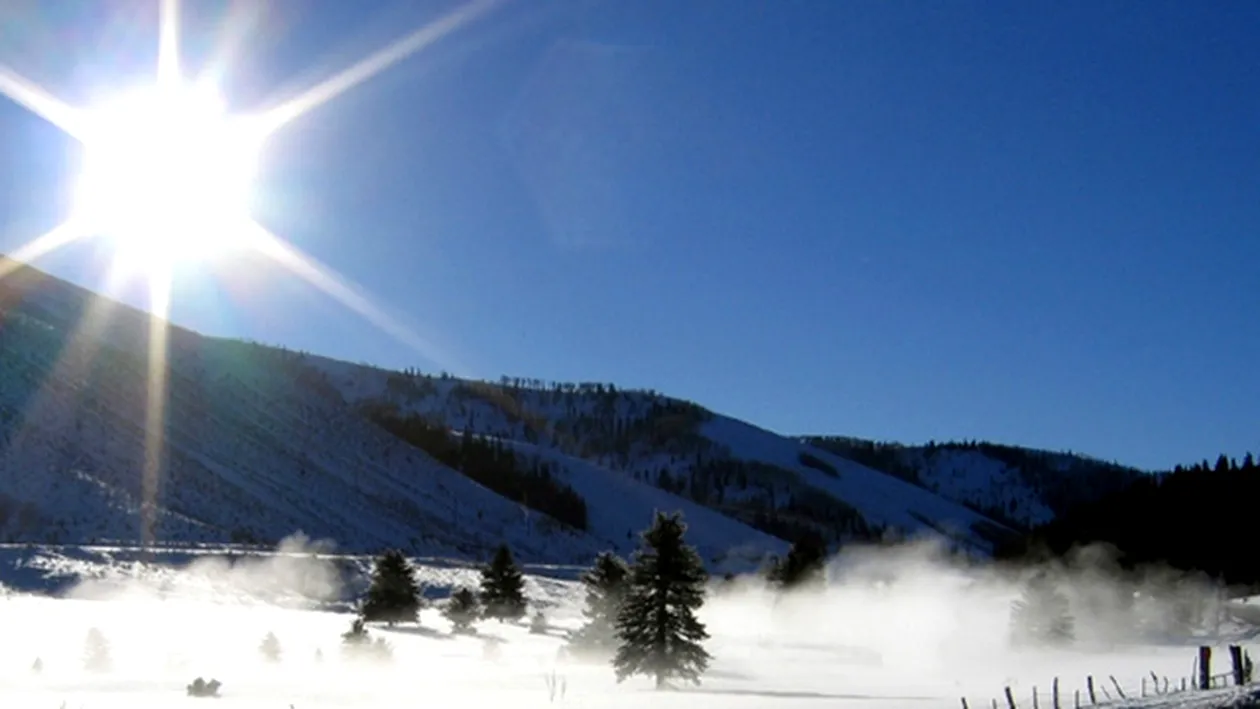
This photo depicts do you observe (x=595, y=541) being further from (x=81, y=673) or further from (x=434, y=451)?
(x=81, y=673)

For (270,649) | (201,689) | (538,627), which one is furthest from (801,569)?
(201,689)

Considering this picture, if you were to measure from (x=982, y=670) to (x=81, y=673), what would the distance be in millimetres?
31564

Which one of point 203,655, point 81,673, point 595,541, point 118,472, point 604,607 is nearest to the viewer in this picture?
point 81,673

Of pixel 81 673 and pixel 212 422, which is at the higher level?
pixel 212 422

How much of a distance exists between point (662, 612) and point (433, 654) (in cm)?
1058

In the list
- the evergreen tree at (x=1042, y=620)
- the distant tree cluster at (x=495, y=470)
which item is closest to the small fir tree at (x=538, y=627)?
the evergreen tree at (x=1042, y=620)

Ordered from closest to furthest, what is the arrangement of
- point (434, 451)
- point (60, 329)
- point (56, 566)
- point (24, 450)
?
point (56, 566)
point (24, 450)
point (60, 329)
point (434, 451)

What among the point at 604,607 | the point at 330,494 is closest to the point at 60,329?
the point at 330,494

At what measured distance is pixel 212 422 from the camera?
12344 centimetres

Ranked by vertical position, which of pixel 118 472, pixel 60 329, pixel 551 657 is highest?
pixel 60 329

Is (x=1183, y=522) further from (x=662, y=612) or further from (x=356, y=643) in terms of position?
(x=356, y=643)

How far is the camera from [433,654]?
37.7m

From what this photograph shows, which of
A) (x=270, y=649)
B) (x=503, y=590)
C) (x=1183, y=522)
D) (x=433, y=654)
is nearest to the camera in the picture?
(x=270, y=649)

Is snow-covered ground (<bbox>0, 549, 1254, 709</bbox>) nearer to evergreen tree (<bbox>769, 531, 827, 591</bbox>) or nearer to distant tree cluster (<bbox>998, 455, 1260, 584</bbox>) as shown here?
evergreen tree (<bbox>769, 531, 827, 591</bbox>)
